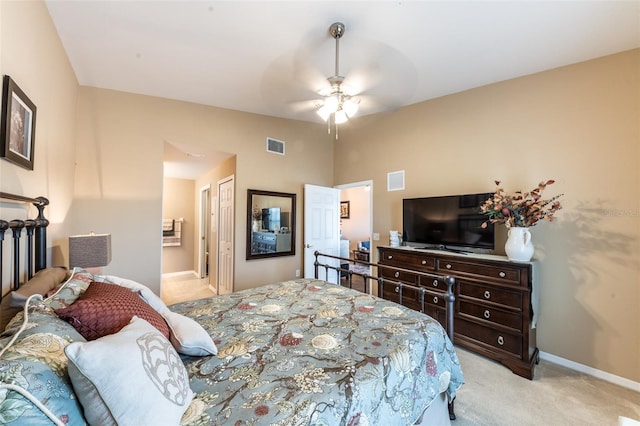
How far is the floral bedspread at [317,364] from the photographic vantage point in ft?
3.18

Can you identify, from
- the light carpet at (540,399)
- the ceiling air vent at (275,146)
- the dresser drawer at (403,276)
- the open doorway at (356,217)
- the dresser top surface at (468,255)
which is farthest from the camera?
the open doorway at (356,217)

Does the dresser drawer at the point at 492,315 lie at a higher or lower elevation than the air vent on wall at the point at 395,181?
lower

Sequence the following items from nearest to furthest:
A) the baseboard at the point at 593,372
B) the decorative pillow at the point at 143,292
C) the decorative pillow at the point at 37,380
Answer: the decorative pillow at the point at 37,380 < the decorative pillow at the point at 143,292 < the baseboard at the point at 593,372

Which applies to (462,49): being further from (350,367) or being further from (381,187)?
(350,367)

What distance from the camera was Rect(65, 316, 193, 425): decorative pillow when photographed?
0.72 meters

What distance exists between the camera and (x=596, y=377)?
2.42 metres

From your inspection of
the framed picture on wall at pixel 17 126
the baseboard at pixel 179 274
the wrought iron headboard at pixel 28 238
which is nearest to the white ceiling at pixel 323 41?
the framed picture on wall at pixel 17 126

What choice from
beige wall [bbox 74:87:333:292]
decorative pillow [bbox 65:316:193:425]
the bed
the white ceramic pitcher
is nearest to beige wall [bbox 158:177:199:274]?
beige wall [bbox 74:87:333:292]

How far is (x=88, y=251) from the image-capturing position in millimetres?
2178

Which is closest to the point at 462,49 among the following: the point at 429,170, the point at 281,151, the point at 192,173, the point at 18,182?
the point at 429,170

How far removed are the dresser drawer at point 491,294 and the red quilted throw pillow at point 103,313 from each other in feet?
9.22

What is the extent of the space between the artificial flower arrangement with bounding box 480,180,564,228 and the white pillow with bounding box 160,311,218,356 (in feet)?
9.12

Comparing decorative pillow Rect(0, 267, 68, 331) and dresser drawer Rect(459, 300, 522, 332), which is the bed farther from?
dresser drawer Rect(459, 300, 522, 332)

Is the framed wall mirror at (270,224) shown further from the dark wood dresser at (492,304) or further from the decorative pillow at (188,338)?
the decorative pillow at (188,338)
